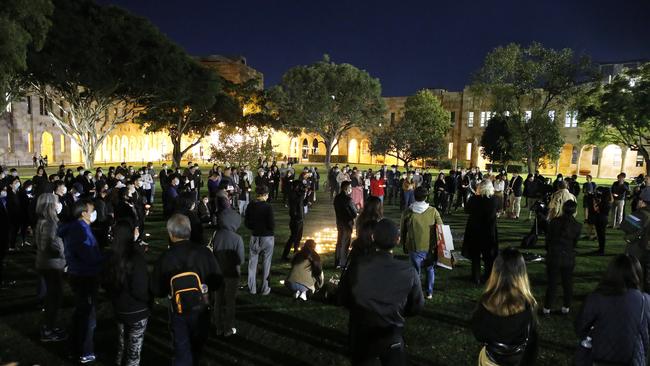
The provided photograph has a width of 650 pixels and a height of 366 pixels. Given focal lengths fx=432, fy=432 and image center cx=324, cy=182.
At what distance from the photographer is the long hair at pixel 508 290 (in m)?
3.22

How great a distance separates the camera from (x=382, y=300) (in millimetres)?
3207

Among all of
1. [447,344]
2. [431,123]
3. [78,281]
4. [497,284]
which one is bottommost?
[447,344]

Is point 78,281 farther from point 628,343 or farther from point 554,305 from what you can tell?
point 554,305

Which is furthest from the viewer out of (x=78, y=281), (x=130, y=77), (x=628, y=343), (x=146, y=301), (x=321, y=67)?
(x=321, y=67)

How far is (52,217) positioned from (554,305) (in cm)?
751

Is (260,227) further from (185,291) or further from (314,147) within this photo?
(314,147)

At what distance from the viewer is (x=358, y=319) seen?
332cm

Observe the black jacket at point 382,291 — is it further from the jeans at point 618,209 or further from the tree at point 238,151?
the tree at point 238,151

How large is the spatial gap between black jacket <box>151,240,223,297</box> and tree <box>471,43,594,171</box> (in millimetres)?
28964

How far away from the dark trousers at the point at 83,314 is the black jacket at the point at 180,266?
1.41 meters

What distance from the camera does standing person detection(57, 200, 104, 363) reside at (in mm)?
4707

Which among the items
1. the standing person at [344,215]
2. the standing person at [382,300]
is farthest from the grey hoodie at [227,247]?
the standing person at [344,215]

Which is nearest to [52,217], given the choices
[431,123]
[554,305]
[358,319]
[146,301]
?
[146,301]

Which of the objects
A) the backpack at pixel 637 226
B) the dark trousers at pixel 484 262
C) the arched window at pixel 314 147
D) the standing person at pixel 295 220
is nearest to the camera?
the backpack at pixel 637 226
